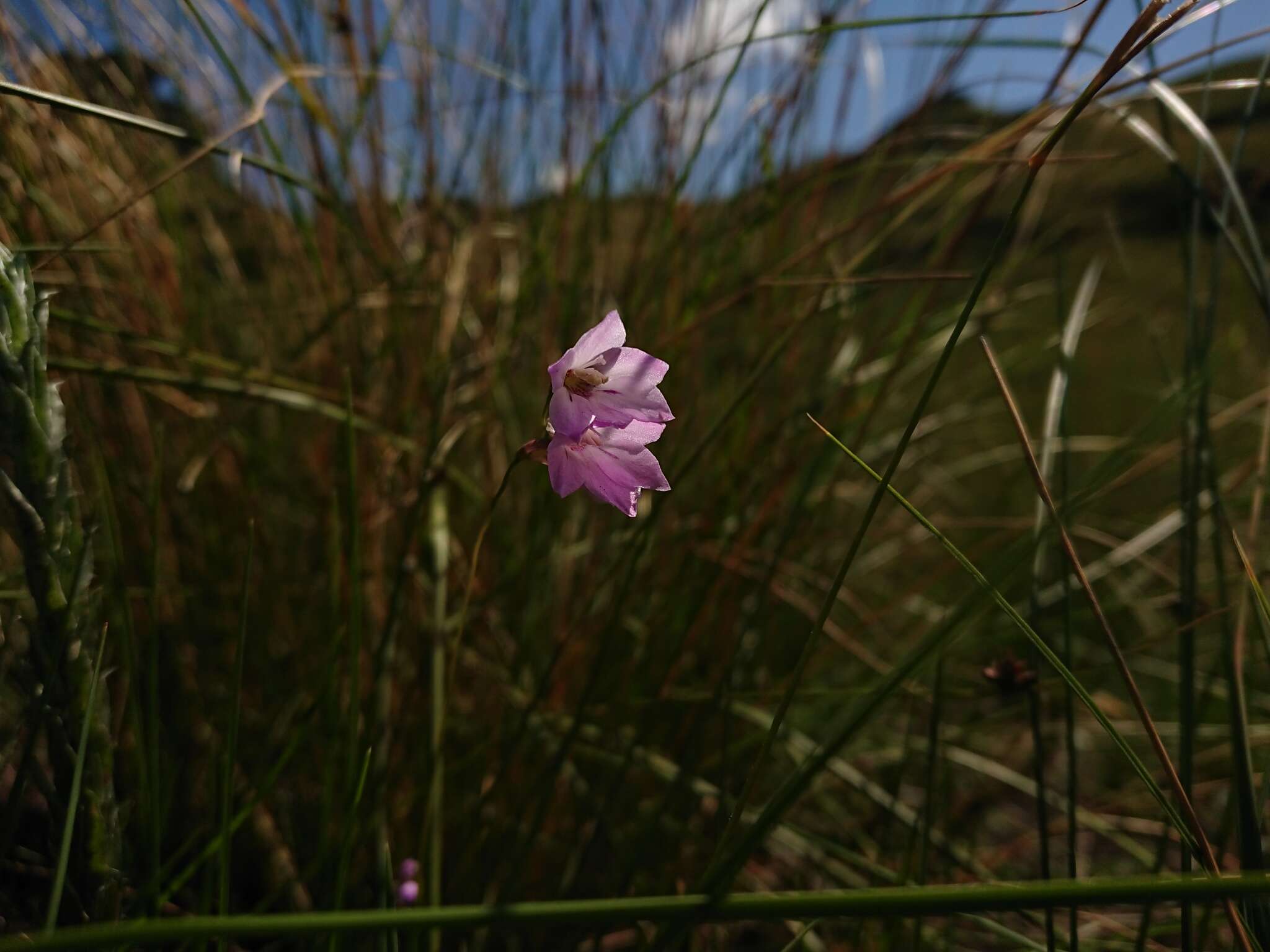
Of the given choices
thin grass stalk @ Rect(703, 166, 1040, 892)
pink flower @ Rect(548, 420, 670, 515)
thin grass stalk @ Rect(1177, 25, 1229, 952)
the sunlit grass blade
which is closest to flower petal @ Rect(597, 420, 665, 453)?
pink flower @ Rect(548, 420, 670, 515)

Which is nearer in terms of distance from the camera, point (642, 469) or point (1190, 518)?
point (642, 469)

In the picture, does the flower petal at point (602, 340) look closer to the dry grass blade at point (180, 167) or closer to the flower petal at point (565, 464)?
the flower petal at point (565, 464)

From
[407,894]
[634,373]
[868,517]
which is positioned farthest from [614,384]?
[407,894]

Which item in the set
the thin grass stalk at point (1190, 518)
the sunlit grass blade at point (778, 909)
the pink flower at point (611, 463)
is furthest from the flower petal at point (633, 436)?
the thin grass stalk at point (1190, 518)

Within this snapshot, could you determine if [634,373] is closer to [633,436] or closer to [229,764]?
[633,436]

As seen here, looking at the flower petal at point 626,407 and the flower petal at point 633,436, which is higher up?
the flower petal at point 626,407

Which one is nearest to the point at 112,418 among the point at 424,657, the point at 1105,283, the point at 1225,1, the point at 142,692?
the point at 142,692

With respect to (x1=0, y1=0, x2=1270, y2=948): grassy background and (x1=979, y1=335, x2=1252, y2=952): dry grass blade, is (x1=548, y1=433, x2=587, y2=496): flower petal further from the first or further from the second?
(x1=979, y1=335, x2=1252, y2=952): dry grass blade

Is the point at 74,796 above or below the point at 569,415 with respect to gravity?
below
